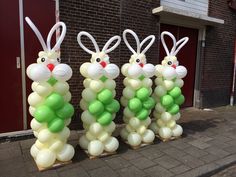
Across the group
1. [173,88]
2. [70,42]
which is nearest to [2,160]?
[70,42]

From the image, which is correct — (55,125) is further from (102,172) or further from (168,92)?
(168,92)

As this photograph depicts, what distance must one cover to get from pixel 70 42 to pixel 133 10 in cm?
182

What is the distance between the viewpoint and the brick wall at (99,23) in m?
4.69

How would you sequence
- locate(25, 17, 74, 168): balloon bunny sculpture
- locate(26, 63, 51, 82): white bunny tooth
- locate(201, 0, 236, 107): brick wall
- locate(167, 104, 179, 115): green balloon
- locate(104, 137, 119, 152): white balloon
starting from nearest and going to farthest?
1. locate(26, 63, 51, 82): white bunny tooth
2. locate(25, 17, 74, 168): balloon bunny sculpture
3. locate(104, 137, 119, 152): white balloon
4. locate(167, 104, 179, 115): green balloon
5. locate(201, 0, 236, 107): brick wall

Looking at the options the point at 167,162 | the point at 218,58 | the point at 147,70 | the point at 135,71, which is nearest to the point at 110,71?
the point at 135,71

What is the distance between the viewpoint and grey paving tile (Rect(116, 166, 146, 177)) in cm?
327

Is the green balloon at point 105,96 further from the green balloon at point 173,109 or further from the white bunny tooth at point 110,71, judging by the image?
the green balloon at point 173,109

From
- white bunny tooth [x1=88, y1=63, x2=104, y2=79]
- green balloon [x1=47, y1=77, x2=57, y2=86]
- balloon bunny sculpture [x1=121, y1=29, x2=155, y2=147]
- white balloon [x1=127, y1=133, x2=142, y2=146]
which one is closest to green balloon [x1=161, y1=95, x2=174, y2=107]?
balloon bunny sculpture [x1=121, y1=29, x2=155, y2=147]

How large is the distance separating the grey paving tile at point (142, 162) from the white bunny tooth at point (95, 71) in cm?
144

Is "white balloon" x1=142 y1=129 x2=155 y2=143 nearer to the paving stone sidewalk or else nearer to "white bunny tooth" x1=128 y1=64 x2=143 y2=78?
the paving stone sidewalk

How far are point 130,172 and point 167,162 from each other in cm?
70

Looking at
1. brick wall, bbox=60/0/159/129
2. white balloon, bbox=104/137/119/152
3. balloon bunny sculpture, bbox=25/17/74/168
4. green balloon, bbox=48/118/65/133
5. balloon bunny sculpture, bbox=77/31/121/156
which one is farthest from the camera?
brick wall, bbox=60/0/159/129

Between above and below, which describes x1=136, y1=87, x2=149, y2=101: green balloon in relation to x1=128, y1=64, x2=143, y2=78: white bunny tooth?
below

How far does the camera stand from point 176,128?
4578 millimetres
